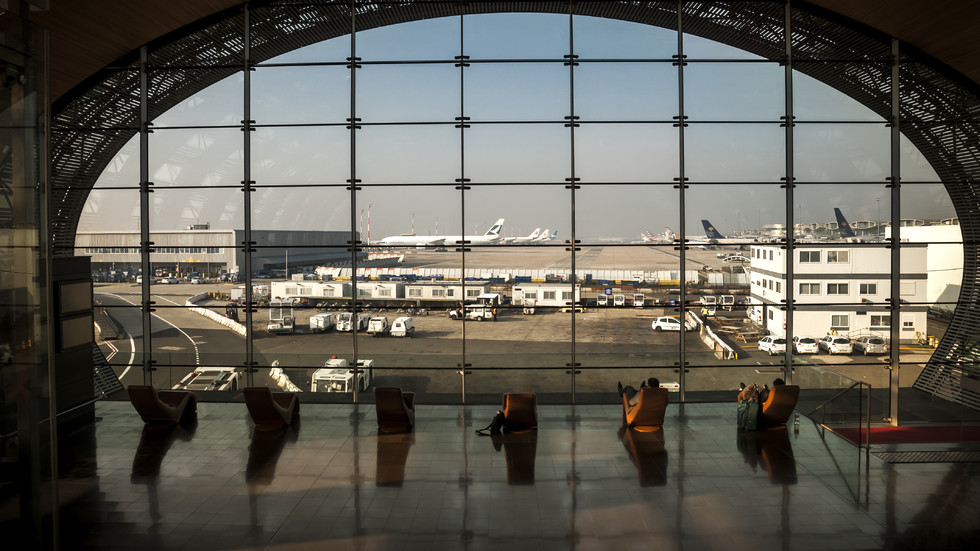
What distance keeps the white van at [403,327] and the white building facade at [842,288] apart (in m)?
5.25

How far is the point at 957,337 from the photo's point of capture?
9734 mm

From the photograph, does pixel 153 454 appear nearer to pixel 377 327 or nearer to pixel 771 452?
pixel 377 327

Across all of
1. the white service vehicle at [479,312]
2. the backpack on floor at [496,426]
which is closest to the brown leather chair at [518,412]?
the backpack on floor at [496,426]

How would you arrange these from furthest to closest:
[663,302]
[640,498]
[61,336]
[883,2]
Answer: [663,302], [883,2], [61,336], [640,498]

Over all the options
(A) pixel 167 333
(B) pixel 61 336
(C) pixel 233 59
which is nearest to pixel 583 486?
(B) pixel 61 336

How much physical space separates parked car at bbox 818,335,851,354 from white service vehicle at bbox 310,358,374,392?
687cm

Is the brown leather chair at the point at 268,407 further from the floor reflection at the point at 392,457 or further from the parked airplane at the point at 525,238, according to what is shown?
the parked airplane at the point at 525,238

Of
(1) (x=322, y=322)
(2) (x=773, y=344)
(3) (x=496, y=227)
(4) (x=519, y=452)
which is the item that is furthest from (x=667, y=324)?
(1) (x=322, y=322)

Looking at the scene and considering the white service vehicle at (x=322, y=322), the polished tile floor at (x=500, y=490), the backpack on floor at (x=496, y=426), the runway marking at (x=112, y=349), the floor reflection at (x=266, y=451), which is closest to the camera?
the polished tile floor at (x=500, y=490)

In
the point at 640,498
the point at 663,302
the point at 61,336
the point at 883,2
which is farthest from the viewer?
the point at 663,302

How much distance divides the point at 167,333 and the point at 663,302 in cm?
761

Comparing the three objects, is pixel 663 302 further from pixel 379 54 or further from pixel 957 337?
pixel 379 54

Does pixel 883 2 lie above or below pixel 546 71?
above

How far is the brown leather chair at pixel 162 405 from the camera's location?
7746 millimetres
